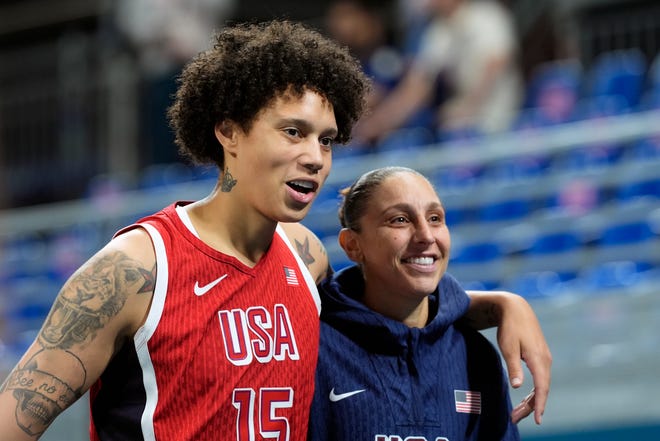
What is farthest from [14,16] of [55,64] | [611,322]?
[611,322]

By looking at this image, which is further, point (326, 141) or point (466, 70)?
point (466, 70)

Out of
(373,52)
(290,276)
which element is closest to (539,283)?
(373,52)

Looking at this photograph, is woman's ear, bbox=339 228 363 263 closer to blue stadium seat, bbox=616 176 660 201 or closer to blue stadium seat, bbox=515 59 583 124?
blue stadium seat, bbox=616 176 660 201

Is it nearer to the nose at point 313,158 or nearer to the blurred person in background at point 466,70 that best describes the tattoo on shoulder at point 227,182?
the nose at point 313,158

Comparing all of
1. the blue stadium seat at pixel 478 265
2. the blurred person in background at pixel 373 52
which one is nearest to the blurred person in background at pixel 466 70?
the blurred person in background at pixel 373 52

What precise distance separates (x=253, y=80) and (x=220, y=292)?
1.68ft

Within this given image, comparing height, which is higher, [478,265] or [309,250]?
[309,250]

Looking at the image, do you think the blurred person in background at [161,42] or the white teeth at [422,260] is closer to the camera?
the white teeth at [422,260]

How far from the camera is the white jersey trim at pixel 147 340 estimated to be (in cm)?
258

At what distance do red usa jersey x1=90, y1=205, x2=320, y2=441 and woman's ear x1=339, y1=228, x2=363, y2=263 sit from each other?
13.2 inches

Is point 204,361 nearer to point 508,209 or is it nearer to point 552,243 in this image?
point 552,243

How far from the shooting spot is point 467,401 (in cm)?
291

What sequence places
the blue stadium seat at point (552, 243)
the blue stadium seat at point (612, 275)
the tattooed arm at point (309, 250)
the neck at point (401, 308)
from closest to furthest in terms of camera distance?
1. the neck at point (401, 308)
2. the tattooed arm at point (309, 250)
3. the blue stadium seat at point (612, 275)
4. the blue stadium seat at point (552, 243)

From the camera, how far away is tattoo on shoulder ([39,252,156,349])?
2.53 metres
